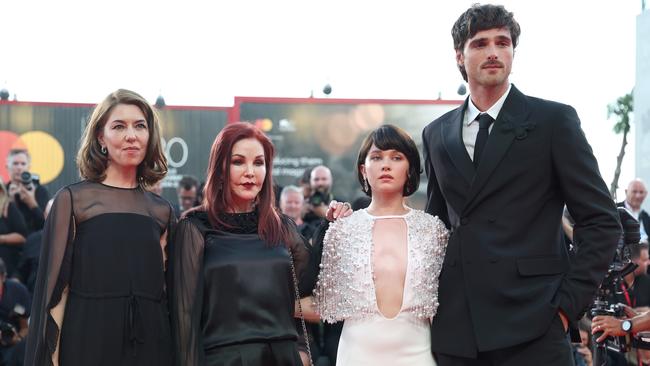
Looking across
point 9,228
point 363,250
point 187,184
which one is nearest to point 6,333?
point 9,228

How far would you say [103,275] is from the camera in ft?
13.1

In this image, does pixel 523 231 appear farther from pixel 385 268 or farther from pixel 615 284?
pixel 615 284

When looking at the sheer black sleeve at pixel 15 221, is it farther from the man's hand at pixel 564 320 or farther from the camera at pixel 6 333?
the man's hand at pixel 564 320

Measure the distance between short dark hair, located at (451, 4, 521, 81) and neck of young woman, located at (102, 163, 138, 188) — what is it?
1.71 meters

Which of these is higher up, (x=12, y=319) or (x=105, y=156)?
(x=105, y=156)

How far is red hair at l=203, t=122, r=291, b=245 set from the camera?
4.14 m

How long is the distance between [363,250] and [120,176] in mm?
1252

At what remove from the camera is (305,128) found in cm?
1356

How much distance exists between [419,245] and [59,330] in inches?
67.4

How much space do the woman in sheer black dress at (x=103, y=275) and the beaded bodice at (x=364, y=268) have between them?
80cm

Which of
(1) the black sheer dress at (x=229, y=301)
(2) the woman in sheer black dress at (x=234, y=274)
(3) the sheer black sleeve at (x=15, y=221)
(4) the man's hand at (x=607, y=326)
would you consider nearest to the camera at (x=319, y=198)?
(3) the sheer black sleeve at (x=15, y=221)

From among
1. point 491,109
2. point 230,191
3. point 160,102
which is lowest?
point 230,191

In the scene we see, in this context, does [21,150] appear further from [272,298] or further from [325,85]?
[325,85]

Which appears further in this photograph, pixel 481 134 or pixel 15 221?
pixel 15 221
